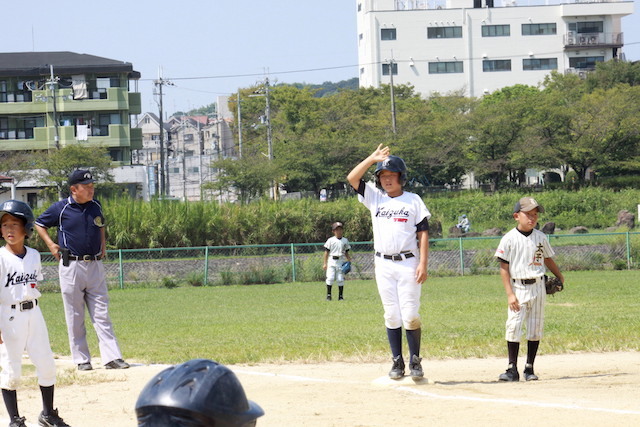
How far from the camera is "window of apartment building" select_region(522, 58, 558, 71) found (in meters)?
92.6

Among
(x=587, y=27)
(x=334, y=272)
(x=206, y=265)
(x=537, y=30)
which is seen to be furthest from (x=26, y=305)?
(x=587, y=27)

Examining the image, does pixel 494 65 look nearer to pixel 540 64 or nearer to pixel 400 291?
pixel 540 64

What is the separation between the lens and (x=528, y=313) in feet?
29.0

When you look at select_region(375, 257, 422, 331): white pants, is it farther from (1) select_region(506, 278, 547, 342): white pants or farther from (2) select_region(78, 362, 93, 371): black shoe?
(2) select_region(78, 362, 93, 371): black shoe

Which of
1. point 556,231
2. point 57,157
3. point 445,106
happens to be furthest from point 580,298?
point 445,106

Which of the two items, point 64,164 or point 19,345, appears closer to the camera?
point 19,345

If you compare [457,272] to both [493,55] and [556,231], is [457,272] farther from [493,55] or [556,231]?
[493,55]

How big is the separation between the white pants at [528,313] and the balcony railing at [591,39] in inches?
3438

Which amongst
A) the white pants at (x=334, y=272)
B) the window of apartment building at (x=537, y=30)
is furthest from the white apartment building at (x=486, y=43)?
the white pants at (x=334, y=272)

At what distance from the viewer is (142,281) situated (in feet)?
98.9

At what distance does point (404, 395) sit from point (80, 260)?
4.21 meters

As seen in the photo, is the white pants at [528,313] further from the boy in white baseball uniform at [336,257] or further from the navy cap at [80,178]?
the boy in white baseball uniform at [336,257]

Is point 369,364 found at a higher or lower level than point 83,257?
lower

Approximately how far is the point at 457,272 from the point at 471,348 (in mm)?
20166
